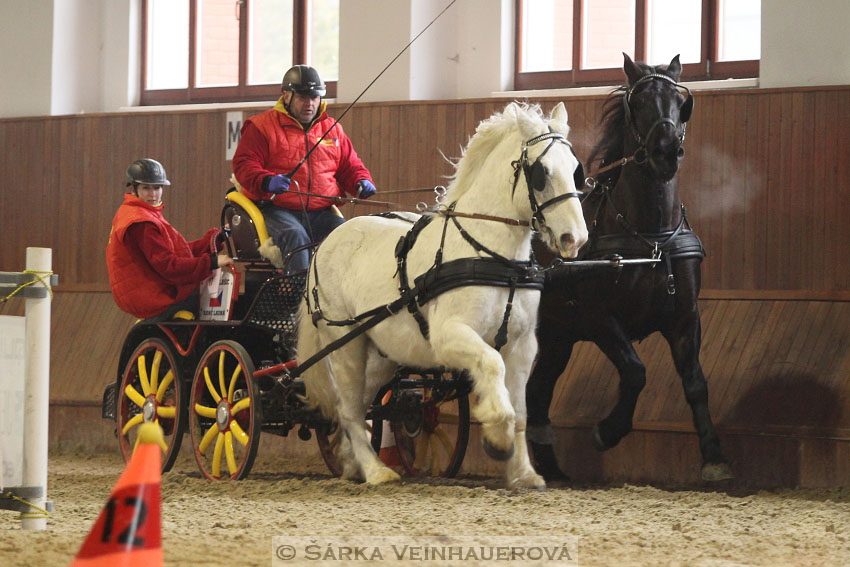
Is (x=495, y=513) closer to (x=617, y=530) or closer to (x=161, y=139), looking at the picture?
(x=617, y=530)

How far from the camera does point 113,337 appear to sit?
8562 mm

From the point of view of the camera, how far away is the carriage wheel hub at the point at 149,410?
622 centimetres

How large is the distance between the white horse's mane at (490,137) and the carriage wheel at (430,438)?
42.8 inches

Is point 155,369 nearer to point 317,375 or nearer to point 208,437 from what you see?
point 208,437

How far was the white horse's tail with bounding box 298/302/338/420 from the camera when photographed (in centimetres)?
582

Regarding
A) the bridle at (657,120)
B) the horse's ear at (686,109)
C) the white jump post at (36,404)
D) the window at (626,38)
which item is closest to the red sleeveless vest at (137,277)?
the white jump post at (36,404)

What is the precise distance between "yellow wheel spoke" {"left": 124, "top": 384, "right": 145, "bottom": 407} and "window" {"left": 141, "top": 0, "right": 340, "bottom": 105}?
292 centimetres

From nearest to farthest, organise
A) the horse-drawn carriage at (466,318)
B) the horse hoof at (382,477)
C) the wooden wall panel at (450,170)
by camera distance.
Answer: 1. the horse-drawn carriage at (466,318)
2. the horse hoof at (382,477)
3. the wooden wall panel at (450,170)

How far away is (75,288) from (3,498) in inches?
190

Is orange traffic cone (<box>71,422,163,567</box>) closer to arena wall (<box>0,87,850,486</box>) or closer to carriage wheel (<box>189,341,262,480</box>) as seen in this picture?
carriage wheel (<box>189,341,262,480</box>)

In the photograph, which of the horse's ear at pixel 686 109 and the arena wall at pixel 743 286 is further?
the arena wall at pixel 743 286

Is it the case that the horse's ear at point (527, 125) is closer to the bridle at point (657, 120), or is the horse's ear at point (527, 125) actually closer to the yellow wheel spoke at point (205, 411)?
the bridle at point (657, 120)

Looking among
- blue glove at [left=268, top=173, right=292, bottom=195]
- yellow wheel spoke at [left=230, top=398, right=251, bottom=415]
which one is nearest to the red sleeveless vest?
blue glove at [left=268, top=173, right=292, bottom=195]

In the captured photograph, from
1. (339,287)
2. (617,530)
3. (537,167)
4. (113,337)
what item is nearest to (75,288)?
(113,337)
